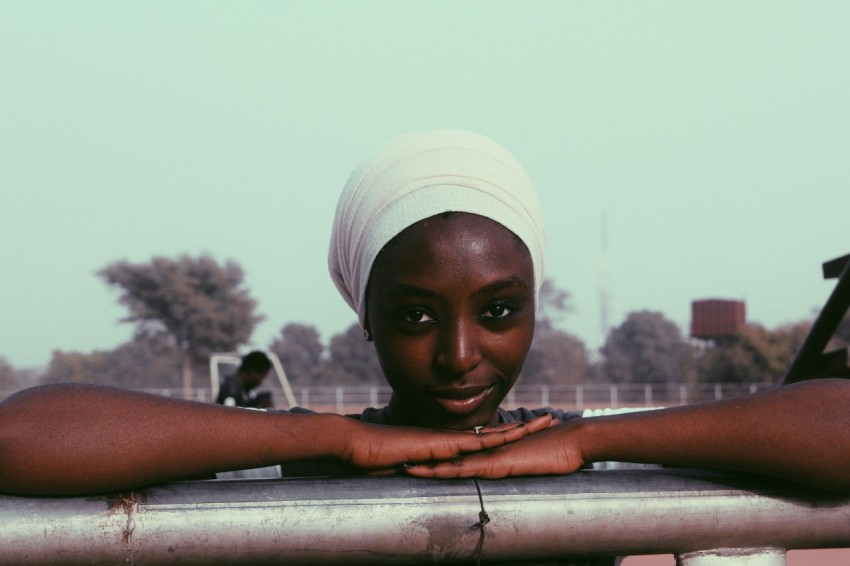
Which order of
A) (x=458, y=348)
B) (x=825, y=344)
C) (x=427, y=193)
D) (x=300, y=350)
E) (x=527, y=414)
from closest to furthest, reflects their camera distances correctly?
1. (x=458, y=348)
2. (x=427, y=193)
3. (x=527, y=414)
4. (x=825, y=344)
5. (x=300, y=350)

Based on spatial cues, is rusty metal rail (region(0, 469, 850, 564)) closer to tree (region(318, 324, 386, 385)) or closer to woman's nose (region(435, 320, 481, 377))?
woman's nose (region(435, 320, 481, 377))

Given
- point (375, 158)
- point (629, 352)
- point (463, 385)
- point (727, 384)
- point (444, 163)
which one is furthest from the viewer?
point (629, 352)

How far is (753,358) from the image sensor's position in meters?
38.9

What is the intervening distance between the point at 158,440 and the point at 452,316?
0.51 m

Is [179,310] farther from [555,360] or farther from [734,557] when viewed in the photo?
[734,557]

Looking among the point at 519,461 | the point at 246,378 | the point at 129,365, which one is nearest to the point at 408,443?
the point at 519,461

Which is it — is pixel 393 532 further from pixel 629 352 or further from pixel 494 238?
pixel 629 352

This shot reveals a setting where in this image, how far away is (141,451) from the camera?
1.02 meters

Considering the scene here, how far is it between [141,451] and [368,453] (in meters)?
0.28

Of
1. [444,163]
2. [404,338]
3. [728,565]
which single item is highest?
[444,163]

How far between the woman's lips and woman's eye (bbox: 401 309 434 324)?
118mm

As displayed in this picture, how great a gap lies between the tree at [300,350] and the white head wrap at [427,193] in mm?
58606

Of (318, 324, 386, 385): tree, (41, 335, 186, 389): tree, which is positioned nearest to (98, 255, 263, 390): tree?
(41, 335, 186, 389): tree

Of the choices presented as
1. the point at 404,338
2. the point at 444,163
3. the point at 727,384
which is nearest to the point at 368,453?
the point at 404,338
